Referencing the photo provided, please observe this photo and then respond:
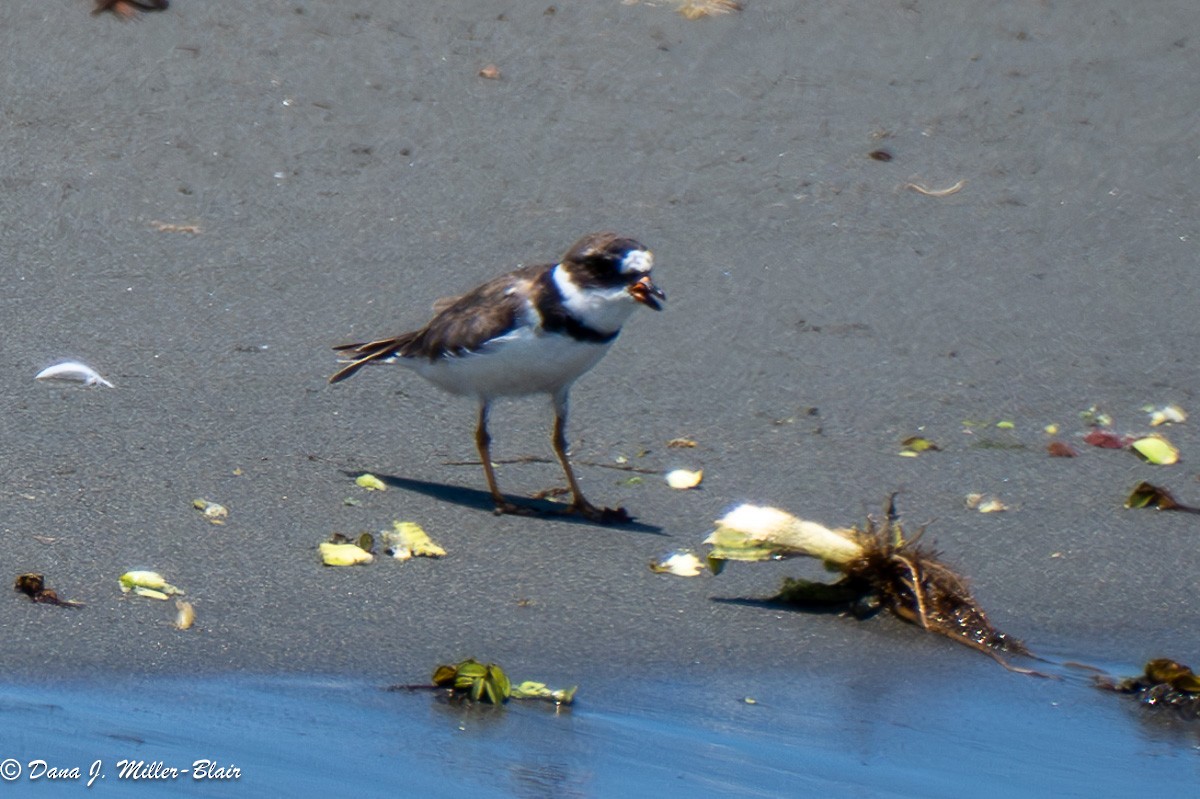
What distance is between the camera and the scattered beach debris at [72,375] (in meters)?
6.37

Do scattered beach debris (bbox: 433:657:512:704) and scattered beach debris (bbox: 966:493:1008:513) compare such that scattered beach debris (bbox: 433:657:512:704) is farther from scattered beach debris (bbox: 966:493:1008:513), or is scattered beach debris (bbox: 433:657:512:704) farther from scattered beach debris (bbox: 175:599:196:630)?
scattered beach debris (bbox: 966:493:1008:513)

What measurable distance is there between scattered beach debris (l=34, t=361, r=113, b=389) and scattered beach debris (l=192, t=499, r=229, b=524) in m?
1.12

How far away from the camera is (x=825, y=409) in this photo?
6.73 m

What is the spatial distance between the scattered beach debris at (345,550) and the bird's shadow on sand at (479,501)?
0.59m

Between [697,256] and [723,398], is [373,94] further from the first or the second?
[723,398]

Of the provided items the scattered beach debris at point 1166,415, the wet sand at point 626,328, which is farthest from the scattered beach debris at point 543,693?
the scattered beach debris at point 1166,415

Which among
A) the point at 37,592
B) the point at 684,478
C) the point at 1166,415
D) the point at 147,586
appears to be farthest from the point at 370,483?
the point at 1166,415

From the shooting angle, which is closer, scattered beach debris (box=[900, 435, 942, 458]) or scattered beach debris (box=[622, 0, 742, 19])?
scattered beach debris (box=[900, 435, 942, 458])

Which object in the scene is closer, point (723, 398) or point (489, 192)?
point (723, 398)

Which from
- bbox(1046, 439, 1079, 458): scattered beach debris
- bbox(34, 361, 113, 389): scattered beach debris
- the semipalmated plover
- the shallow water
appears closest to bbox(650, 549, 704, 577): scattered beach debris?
the semipalmated plover

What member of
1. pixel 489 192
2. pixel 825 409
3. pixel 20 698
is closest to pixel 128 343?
pixel 489 192

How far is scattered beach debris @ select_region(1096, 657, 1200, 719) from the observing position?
4469mm

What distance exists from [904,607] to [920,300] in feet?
9.28

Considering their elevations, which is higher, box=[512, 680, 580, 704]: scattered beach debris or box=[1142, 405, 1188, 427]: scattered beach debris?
box=[1142, 405, 1188, 427]: scattered beach debris
